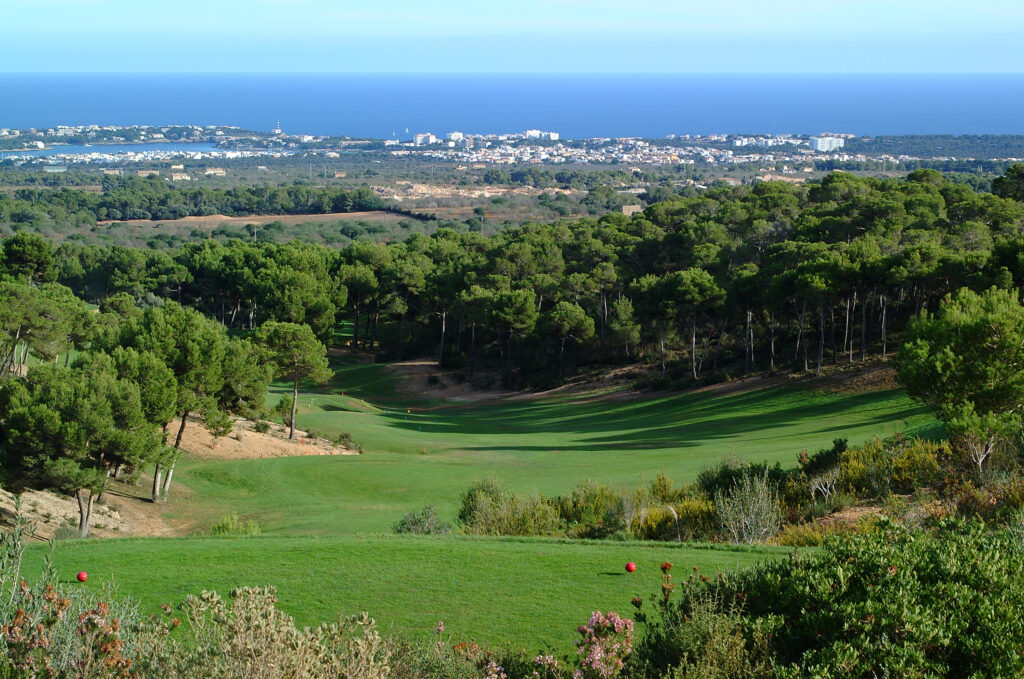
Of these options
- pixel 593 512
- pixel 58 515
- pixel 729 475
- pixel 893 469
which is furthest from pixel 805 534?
pixel 58 515

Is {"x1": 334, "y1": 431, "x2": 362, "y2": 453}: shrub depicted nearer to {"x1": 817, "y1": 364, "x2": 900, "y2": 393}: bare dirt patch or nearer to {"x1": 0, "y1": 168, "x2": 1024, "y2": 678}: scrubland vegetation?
{"x1": 0, "y1": 168, "x2": 1024, "y2": 678}: scrubland vegetation

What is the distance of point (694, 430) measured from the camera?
3497 centimetres

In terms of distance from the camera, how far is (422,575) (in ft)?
44.4

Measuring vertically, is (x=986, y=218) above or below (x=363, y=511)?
above

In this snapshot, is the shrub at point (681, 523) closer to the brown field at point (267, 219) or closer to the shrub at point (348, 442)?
the shrub at point (348, 442)

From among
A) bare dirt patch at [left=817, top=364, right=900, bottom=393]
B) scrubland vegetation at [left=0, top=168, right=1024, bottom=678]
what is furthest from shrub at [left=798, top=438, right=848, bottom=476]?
bare dirt patch at [left=817, top=364, right=900, bottom=393]

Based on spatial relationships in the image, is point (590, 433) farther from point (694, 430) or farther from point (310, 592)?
point (310, 592)

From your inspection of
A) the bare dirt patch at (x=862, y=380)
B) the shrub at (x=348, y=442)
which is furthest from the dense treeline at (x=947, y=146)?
the shrub at (x=348, y=442)

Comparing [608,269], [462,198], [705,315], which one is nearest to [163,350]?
[705,315]

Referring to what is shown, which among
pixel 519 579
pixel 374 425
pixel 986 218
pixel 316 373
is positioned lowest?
pixel 374 425

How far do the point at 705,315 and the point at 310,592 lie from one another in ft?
116

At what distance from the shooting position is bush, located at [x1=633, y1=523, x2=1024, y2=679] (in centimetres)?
753

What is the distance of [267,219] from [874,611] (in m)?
118

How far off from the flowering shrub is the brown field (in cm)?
10873
